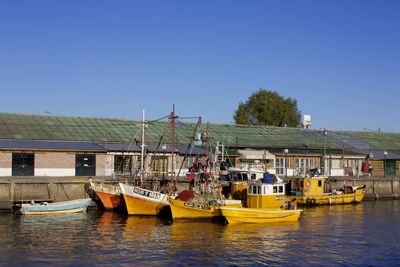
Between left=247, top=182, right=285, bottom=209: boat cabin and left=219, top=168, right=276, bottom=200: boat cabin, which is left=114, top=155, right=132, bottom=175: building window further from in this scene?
left=247, top=182, right=285, bottom=209: boat cabin

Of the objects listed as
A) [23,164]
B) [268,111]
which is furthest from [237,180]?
[268,111]

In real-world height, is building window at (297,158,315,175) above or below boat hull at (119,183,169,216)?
above

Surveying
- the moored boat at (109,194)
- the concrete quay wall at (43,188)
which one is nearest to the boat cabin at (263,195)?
the concrete quay wall at (43,188)

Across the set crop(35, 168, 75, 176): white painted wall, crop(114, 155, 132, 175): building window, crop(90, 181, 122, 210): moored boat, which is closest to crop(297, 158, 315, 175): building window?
crop(114, 155, 132, 175): building window

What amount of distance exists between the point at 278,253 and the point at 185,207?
1374 centimetres

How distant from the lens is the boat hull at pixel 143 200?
49844mm

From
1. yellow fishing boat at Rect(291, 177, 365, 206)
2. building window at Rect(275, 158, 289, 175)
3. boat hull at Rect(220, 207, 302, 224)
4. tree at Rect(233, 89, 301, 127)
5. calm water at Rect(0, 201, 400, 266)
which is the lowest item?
calm water at Rect(0, 201, 400, 266)

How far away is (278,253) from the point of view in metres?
34.9

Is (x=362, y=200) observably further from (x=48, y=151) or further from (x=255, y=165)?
(x=48, y=151)

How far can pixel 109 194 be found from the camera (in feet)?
174

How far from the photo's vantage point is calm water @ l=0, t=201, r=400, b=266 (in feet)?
107

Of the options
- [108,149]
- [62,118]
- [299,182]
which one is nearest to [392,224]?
[299,182]

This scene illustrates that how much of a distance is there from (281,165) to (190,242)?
124 feet

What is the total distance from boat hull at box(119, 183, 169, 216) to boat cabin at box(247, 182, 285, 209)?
738 centimetres
